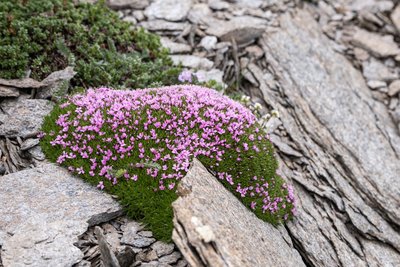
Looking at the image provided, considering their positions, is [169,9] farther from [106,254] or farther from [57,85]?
[106,254]

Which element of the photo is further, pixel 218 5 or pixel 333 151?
pixel 218 5

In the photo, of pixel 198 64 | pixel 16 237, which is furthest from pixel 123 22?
pixel 16 237

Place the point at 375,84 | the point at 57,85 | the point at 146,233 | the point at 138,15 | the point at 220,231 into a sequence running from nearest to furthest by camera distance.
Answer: the point at 220,231 → the point at 146,233 → the point at 57,85 → the point at 138,15 → the point at 375,84

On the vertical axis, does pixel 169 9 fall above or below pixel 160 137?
below

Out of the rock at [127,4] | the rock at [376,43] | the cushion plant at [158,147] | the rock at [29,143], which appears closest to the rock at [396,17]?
the rock at [376,43]

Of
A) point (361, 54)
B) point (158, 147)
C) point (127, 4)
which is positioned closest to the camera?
point (158, 147)

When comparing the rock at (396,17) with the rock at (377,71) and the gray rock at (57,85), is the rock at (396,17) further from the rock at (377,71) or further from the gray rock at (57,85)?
the gray rock at (57,85)

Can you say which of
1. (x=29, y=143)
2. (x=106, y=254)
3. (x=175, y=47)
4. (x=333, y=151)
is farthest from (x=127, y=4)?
(x=106, y=254)
